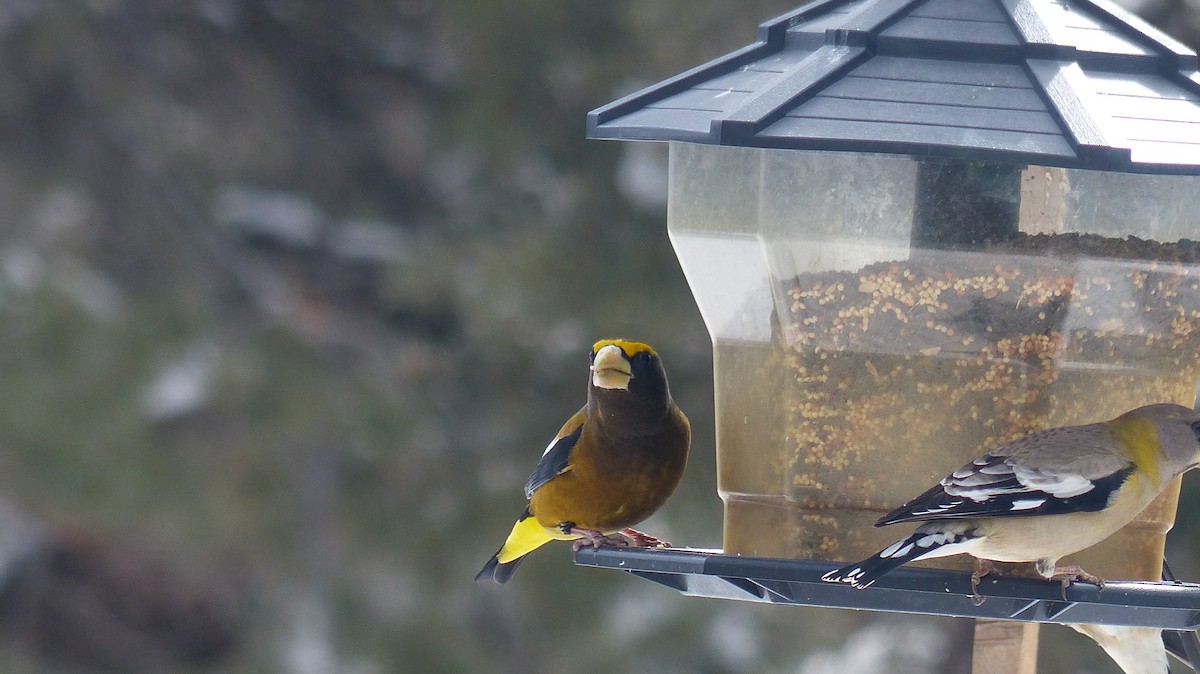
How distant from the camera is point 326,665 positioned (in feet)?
29.1

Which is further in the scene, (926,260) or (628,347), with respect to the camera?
(628,347)

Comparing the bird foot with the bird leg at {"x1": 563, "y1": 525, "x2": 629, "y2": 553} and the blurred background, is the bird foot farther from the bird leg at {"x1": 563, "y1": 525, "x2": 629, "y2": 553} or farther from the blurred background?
the blurred background

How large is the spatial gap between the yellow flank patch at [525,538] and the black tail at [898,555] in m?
1.18

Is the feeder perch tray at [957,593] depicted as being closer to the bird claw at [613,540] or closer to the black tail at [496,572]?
the bird claw at [613,540]

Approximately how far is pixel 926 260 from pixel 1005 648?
0.81 metres

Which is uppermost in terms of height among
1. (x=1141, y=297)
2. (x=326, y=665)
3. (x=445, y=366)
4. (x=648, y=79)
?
(x=648, y=79)

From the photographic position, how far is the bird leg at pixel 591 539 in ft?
11.9

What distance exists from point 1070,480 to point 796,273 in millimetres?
665

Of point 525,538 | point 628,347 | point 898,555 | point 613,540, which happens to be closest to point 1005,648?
point 898,555

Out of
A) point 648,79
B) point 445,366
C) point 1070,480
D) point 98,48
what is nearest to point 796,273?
point 1070,480

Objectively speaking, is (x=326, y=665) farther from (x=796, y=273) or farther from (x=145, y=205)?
(x=796, y=273)

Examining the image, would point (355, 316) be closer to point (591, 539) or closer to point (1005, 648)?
point (591, 539)

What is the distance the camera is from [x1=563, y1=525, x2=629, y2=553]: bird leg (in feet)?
11.9

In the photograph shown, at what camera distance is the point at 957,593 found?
2996 millimetres
